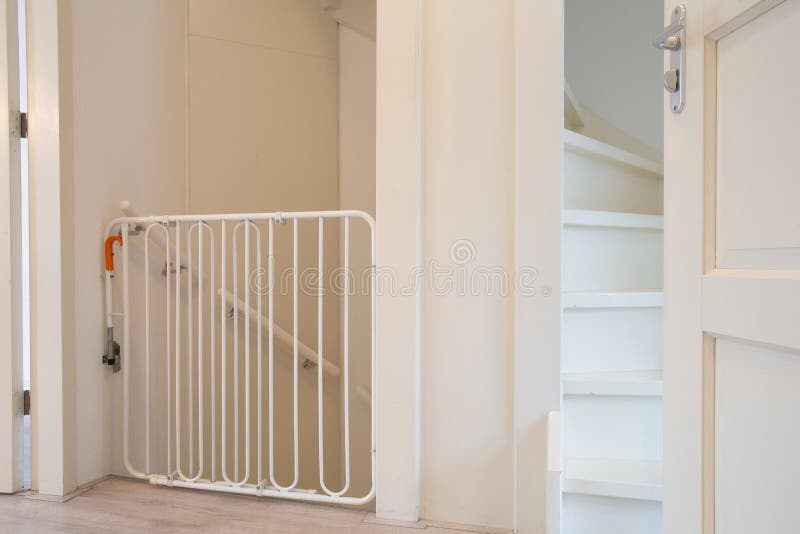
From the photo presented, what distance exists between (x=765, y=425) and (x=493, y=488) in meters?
1.23

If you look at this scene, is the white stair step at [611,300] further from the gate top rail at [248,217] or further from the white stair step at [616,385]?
the gate top rail at [248,217]

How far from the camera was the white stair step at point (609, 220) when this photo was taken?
1805mm

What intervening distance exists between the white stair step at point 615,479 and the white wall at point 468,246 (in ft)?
0.83

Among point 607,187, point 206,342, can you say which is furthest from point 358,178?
point 607,187

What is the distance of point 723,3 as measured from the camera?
0.73 m

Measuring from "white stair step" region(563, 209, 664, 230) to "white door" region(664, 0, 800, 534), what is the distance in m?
0.96

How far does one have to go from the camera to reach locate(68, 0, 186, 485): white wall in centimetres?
205

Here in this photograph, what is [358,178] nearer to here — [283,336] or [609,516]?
[283,336]

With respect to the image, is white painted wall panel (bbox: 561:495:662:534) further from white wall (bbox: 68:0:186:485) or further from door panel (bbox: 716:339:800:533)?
white wall (bbox: 68:0:186:485)

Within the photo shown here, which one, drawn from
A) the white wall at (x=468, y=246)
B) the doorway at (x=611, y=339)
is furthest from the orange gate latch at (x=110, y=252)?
the doorway at (x=611, y=339)

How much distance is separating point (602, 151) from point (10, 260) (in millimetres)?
2251

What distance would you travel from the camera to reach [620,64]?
284 centimetres

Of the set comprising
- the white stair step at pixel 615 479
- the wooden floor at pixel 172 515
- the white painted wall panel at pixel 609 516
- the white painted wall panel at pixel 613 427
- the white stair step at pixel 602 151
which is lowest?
the wooden floor at pixel 172 515

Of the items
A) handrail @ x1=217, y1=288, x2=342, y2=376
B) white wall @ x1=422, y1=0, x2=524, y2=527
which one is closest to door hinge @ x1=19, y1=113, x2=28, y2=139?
handrail @ x1=217, y1=288, x2=342, y2=376
